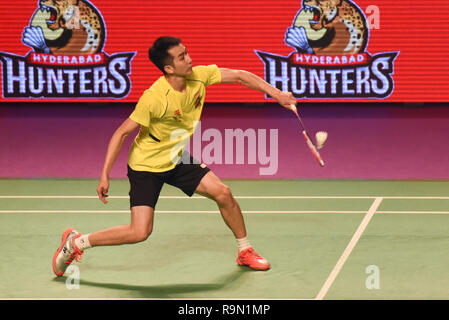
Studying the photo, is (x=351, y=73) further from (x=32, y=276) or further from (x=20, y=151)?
(x=32, y=276)

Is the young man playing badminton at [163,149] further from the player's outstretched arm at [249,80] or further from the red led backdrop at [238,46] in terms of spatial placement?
the red led backdrop at [238,46]

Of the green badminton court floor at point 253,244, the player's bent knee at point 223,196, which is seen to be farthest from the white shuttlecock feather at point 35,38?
the player's bent knee at point 223,196

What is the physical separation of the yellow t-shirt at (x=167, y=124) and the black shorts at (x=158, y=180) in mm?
50

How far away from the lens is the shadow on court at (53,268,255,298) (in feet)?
17.7

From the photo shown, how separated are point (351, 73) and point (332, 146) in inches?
40.2

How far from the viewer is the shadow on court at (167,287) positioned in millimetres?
5383

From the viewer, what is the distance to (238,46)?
388 inches

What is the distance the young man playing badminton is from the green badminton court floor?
13.2 inches

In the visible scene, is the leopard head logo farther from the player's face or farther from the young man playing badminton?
the player's face

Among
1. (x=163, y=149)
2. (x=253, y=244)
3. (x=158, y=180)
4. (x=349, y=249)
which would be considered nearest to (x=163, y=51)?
(x=163, y=149)

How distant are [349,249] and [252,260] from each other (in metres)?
1.03

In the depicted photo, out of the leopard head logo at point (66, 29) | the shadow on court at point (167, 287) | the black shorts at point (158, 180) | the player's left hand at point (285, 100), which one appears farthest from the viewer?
the leopard head logo at point (66, 29)

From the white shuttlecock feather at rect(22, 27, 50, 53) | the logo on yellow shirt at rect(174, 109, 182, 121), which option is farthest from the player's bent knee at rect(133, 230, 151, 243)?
the white shuttlecock feather at rect(22, 27, 50, 53)

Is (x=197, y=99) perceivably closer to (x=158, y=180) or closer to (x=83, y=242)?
(x=158, y=180)
